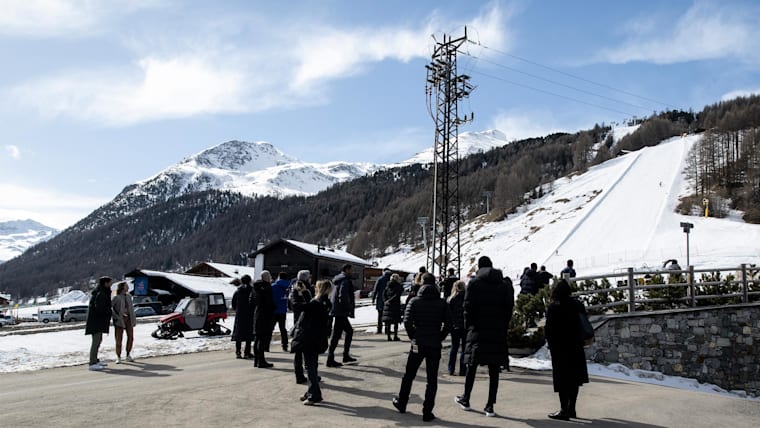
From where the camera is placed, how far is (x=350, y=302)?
11.1 meters

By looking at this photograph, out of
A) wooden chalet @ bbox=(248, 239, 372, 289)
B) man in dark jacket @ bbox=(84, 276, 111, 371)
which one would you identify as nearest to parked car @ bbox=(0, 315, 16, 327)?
wooden chalet @ bbox=(248, 239, 372, 289)

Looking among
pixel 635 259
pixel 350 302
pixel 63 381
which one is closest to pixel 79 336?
pixel 63 381

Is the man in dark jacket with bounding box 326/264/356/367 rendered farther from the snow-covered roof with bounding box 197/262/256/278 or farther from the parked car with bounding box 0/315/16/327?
the snow-covered roof with bounding box 197/262/256/278

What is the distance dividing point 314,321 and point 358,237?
139 m

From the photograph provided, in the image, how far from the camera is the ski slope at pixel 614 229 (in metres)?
45.1

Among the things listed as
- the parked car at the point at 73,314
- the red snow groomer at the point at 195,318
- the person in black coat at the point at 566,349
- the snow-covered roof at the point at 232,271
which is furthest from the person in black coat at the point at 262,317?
the snow-covered roof at the point at 232,271

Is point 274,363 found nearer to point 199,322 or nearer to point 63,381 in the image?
point 63,381

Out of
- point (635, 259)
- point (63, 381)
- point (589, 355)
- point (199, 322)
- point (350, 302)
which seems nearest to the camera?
point (63, 381)

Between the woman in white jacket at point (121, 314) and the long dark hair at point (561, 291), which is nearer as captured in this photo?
the long dark hair at point (561, 291)

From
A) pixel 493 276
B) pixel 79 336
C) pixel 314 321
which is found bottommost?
pixel 79 336

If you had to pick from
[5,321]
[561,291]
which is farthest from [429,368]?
[5,321]

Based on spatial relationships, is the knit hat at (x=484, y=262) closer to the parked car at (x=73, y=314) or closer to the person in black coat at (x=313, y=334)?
the person in black coat at (x=313, y=334)

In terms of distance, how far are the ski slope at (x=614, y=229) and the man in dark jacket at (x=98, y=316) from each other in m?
14.6

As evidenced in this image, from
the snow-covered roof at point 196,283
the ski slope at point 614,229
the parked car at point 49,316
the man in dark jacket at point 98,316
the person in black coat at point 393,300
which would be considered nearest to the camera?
the man in dark jacket at point 98,316
